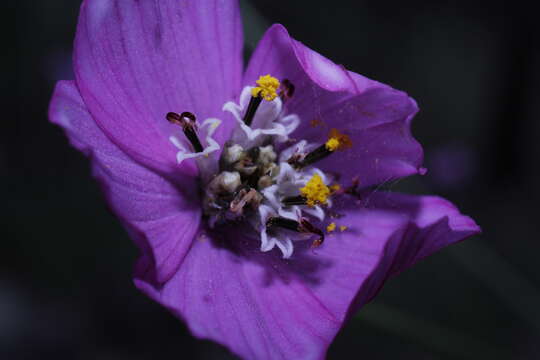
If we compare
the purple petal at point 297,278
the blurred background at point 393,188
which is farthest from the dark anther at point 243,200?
the blurred background at point 393,188

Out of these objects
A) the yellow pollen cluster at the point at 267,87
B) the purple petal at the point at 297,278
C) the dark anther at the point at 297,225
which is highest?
the yellow pollen cluster at the point at 267,87

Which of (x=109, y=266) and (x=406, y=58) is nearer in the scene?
(x=109, y=266)

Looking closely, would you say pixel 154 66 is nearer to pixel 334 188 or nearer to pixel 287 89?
pixel 287 89

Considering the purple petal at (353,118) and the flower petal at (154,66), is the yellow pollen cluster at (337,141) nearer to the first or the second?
the purple petal at (353,118)

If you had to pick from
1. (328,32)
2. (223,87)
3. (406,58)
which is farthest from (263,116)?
(406,58)

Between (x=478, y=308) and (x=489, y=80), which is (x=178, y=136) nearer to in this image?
(x=478, y=308)

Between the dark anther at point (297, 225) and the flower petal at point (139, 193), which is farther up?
the flower petal at point (139, 193)
